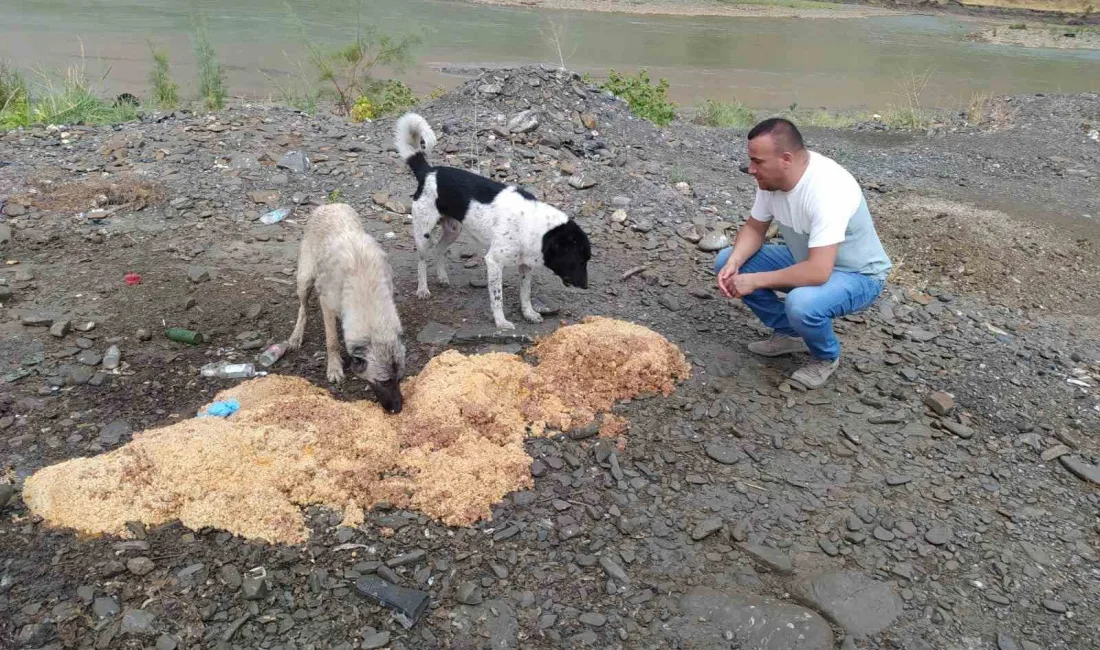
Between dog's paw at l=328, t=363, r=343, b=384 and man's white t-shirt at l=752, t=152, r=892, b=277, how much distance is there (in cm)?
293

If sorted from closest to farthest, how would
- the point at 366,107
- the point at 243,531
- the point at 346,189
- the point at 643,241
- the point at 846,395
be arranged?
1. the point at 243,531
2. the point at 846,395
3. the point at 643,241
4. the point at 346,189
5. the point at 366,107

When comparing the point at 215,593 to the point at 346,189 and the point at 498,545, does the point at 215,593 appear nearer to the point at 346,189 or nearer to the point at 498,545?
the point at 498,545

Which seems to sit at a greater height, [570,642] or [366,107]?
[366,107]

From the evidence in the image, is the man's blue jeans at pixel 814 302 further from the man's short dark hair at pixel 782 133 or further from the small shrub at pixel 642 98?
the small shrub at pixel 642 98

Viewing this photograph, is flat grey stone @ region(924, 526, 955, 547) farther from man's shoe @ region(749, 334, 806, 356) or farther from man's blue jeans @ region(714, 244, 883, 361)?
man's shoe @ region(749, 334, 806, 356)

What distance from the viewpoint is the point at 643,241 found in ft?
Answer: 21.9

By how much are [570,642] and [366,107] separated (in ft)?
30.0

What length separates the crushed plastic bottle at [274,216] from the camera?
258 inches

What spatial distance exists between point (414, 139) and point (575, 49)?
13.8m

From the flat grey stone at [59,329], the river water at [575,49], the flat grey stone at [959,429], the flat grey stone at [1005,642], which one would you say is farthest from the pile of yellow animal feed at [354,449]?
the river water at [575,49]

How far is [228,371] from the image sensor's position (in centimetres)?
441

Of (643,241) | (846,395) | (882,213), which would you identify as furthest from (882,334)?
(882,213)

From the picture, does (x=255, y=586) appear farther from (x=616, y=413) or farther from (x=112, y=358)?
(x=112, y=358)

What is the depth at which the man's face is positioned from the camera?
4047 millimetres
